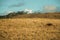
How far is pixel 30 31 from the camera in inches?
592

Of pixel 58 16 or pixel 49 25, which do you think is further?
pixel 58 16

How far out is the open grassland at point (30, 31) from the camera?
1400cm

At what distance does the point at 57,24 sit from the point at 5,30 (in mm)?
5731

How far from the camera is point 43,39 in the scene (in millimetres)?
13828

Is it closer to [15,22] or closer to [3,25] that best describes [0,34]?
[3,25]

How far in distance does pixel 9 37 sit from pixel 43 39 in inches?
116

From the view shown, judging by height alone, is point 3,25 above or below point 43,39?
above

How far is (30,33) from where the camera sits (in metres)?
14.7

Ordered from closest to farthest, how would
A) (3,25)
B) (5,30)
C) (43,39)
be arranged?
(43,39), (5,30), (3,25)

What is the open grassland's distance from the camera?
45.9ft

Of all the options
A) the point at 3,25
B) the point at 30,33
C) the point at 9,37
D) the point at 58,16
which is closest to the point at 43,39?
the point at 30,33

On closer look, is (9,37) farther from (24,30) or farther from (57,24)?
(57,24)

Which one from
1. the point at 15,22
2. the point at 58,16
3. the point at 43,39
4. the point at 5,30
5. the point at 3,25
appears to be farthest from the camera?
the point at 58,16

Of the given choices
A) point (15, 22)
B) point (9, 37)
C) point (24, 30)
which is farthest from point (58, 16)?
point (9, 37)
